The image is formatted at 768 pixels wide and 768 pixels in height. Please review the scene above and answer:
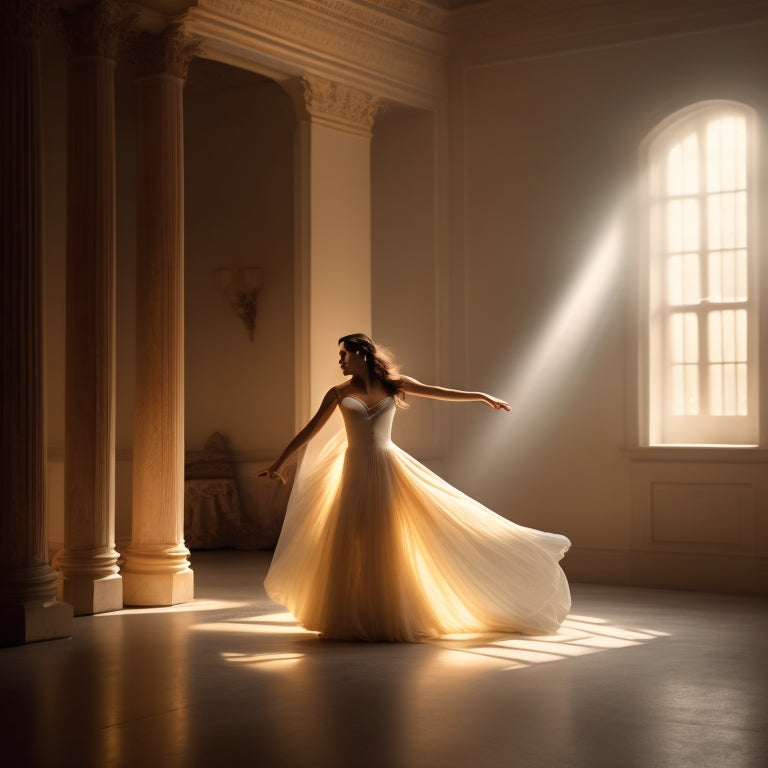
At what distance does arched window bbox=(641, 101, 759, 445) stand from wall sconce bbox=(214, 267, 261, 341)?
4.55m

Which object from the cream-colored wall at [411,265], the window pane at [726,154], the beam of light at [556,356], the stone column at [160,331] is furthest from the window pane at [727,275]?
the stone column at [160,331]

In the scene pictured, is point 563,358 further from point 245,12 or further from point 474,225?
point 245,12

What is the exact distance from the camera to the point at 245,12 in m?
9.79

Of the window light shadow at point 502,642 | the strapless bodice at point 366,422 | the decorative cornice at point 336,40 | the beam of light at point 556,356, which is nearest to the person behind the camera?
the window light shadow at point 502,642

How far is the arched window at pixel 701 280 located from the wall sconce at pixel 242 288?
14.9 feet

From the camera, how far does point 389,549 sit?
297 inches

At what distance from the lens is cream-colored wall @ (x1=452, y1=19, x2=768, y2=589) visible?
10352mm

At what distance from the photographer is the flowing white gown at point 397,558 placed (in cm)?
752

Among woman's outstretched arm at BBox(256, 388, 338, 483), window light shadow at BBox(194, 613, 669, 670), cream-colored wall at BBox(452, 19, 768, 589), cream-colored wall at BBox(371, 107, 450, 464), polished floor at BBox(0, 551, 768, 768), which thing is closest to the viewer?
polished floor at BBox(0, 551, 768, 768)

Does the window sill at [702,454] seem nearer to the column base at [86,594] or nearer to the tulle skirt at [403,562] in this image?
the tulle skirt at [403,562]

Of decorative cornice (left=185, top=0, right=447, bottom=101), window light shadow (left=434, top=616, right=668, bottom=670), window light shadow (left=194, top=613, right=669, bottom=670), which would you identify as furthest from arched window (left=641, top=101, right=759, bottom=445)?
window light shadow (left=434, top=616, right=668, bottom=670)

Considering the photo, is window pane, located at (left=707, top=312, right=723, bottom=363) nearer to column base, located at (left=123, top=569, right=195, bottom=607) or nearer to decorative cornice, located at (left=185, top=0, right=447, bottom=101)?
decorative cornice, located at (left=185, top=0, right=447, bottom=101)

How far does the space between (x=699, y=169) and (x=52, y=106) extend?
653cm

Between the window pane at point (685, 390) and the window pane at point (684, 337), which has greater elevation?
the window pane at point (684, 337)
